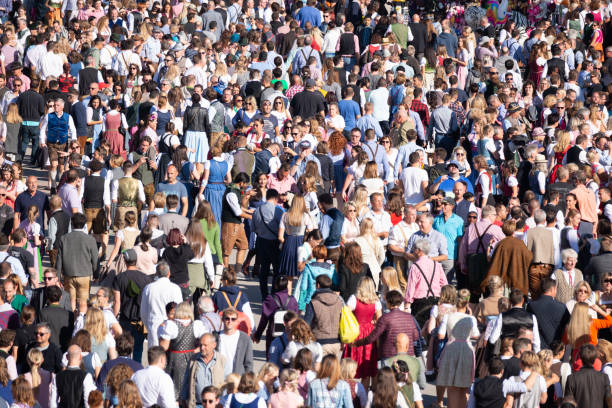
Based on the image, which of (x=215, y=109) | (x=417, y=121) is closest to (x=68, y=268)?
(x=215, y=109)

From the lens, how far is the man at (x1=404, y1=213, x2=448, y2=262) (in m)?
14.8

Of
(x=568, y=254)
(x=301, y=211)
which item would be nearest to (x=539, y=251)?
(x=568, y=254)

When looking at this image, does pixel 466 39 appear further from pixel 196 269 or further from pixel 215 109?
pixel 196 269

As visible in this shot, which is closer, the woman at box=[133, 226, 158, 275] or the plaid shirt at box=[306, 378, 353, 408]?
the plaid shirt at box=[306, 378, 353, 408]

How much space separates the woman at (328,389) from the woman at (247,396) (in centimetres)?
58

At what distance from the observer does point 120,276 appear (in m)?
13.5

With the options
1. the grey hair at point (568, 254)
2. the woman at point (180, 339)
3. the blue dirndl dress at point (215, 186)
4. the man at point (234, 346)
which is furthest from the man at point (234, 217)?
the man at point (234, 346)

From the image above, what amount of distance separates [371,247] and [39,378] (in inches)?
186

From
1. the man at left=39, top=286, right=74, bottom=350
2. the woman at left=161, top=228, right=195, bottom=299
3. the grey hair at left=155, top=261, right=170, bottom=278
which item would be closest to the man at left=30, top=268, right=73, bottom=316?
the man at left=39, top=286, right=74, bottom=350

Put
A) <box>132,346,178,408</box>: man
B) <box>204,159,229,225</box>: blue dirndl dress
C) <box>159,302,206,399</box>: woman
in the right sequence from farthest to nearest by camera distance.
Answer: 1. <box>204,159,229,225</box>: blue dirndl dress
2. <box>159,302,206,399</box>: woman
3. <box>132,346,178,408</box>: man

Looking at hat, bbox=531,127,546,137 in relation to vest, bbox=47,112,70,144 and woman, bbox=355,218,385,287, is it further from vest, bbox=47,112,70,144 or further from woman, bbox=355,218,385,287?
vest, bbox=47,112,70,144

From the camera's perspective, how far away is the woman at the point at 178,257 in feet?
45.9

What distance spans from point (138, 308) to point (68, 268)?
5.20 feet

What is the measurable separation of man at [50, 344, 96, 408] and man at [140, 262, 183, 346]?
1.64 meters
